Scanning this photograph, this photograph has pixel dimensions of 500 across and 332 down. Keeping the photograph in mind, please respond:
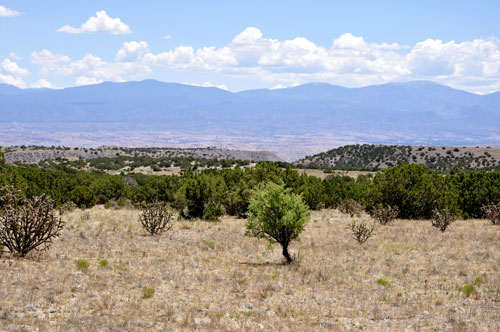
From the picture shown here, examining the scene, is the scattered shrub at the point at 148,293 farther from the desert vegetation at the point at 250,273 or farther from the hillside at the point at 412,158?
the hillside at the point at 412,158

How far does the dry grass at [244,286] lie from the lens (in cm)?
1126

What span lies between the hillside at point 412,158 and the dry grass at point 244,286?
78.7 metres

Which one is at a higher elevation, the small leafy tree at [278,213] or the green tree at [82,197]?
the small leafy tree at [278,213]

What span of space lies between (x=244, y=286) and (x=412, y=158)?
102 m

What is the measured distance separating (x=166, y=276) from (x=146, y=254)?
348 cm

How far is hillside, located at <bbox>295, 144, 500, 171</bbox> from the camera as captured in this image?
9938cm

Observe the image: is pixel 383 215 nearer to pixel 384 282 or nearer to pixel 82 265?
pixel 384 282

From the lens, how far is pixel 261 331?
1080cm

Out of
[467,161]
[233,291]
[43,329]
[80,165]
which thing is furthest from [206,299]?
[467,161]

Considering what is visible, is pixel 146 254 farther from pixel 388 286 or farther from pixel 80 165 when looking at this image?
pixel 80 165

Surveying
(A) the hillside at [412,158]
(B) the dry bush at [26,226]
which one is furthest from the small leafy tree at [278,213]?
(A) the hillside at [412,158]

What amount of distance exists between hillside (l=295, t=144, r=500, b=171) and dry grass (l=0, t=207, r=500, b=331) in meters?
78.7

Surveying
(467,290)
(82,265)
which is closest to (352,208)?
(467,290)

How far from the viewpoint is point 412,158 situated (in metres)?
109
